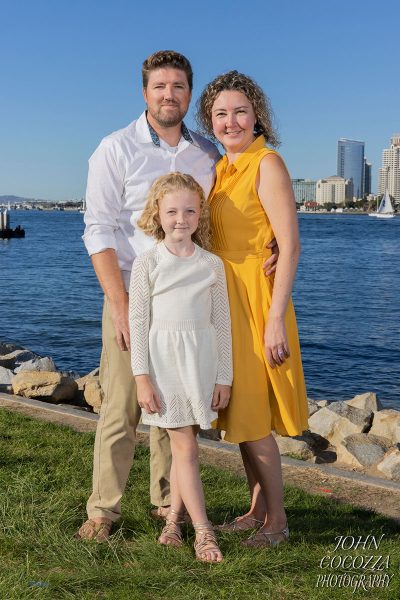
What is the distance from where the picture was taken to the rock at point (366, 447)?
5.69m

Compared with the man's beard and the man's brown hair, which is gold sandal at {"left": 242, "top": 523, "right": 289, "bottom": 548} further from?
the man's brown hair

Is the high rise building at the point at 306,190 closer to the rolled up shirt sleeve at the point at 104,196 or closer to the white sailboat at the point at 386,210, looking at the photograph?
the white sailboat at the point at 386,210

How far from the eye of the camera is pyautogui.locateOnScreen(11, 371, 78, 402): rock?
730 centimetres

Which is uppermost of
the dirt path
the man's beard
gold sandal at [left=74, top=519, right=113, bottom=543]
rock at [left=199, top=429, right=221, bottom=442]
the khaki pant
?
the man's beard

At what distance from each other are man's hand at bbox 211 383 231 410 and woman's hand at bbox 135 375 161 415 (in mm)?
232

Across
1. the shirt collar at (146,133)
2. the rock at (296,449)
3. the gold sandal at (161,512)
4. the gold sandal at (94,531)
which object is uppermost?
the shirt collar at (146,133)

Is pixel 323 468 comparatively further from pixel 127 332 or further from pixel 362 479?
pixel 127 332

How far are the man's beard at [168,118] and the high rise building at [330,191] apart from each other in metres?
173

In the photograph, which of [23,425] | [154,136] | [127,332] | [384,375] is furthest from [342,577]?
[384,375]

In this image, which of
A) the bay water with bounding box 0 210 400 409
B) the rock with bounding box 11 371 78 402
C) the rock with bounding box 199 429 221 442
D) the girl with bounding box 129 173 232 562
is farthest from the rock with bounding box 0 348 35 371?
the girl with bounding box 129 173 232 562

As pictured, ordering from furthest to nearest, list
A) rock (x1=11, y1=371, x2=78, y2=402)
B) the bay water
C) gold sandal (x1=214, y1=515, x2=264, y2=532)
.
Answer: the bay water
rock (x1=11, y1=371, x2=78, y2=402)
gold sandal (x1=214, y1=515, x2=264, y2=532)

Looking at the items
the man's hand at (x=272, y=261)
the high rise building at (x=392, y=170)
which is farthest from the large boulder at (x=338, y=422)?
the high rise building at (x=392, y=170)

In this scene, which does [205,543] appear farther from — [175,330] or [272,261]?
[272,261]

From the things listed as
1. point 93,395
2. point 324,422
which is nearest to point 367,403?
point 324,422
